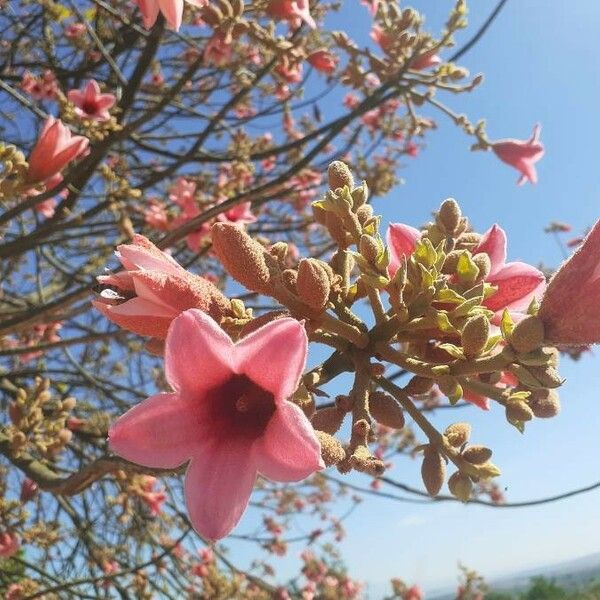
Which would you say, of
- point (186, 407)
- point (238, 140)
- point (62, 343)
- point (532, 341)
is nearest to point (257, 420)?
point (186, 407)

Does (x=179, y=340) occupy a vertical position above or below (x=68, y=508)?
below

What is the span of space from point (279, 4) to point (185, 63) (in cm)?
316

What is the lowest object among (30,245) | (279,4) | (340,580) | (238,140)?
(340,580)

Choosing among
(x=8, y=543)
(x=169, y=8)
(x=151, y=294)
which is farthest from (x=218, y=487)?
(x=8, y=543)

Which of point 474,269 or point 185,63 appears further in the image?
point 185,63

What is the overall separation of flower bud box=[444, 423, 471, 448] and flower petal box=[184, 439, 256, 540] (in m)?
0.27

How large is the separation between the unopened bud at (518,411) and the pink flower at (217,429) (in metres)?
0.29

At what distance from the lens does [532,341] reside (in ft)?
2.47

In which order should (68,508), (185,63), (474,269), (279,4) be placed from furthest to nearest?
(185,63) → (68,508) → (279,4) → (474,269)

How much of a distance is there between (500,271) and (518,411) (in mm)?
239

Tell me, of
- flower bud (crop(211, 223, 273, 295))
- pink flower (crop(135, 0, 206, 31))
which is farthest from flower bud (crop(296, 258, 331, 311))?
pink flower (crop(135, 0, 206, 31))

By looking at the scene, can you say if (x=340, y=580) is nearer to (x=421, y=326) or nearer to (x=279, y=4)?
(x=279, y=4)

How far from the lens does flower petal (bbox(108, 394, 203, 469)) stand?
0.76 metres

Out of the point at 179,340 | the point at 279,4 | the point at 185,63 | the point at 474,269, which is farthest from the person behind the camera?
the point at 185,63
